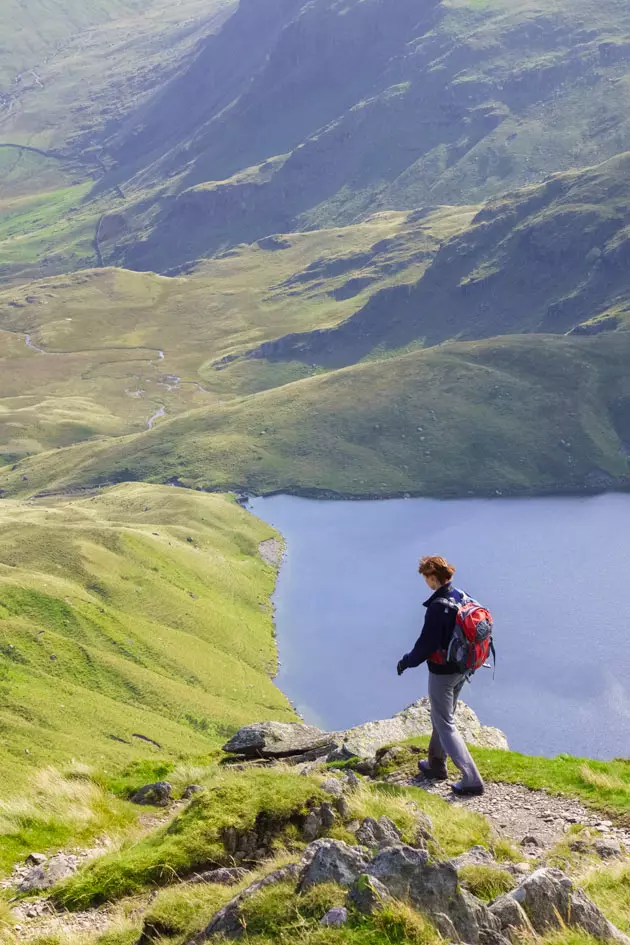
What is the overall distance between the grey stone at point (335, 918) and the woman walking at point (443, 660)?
271 inches

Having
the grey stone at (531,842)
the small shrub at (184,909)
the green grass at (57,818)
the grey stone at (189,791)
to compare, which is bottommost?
the grey stone at (189,791)

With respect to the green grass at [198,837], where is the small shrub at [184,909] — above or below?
above

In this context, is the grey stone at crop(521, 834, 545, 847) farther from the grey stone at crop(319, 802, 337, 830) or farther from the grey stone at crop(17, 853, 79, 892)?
the grey stone at crop(17, 853, 79, 892)

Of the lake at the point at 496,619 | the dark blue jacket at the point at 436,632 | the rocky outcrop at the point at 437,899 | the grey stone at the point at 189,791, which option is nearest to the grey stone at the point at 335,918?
the rocky outcrop at the point at 437,899

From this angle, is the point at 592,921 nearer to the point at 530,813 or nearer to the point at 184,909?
the point at 184,909

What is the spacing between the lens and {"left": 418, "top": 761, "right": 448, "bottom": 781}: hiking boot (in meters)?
20.1

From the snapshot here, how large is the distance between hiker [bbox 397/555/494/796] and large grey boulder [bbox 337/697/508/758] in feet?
17.6

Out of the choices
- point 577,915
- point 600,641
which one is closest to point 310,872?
point 577,915

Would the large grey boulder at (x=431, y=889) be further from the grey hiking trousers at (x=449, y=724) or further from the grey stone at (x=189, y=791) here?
the grey stone at (x=189, y=791)

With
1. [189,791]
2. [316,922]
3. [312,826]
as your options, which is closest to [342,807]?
[312,826]

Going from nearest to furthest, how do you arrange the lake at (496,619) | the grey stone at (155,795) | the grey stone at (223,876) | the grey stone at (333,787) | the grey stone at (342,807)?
1. the grey stone at (223,876)
2. the grey stone at (342,807)
3. the grey stone at (333,787)
4. the grey stone at (155,795)
5. the lake at (496,619)

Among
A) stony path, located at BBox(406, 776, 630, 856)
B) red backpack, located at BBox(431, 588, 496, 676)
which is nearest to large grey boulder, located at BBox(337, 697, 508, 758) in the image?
stony path, located at BBox(406, 776, 630, 856)

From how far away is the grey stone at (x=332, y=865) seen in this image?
11972 mm

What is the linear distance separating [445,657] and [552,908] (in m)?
6.90
